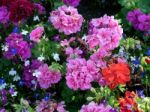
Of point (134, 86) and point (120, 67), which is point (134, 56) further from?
point (120, 67)

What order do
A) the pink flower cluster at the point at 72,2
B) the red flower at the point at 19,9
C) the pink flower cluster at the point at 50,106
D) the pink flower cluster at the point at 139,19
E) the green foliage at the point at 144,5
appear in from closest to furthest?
the pink flower cluster at the point at 50,106, the red flower at the point at 19,9, the pink flower cluster at the point at 139,19, the pink flower cluster at the point at 72,2, the green foliage at the point at 144,5

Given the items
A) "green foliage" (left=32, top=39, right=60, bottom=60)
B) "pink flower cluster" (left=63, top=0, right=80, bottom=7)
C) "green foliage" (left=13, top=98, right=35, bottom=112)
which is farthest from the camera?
"pink flower cluster" (left=63, top=0, right=80, bottom=7)

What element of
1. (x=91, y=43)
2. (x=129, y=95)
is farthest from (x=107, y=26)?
(x=129, y=95)

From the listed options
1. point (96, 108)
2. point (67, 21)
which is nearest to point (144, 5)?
point (67, 21)

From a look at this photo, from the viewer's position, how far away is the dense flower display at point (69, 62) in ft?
12.1

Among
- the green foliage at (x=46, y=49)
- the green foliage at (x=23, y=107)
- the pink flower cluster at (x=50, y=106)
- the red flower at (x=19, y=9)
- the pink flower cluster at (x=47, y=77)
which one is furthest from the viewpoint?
the red flower at (x=19, y=9)

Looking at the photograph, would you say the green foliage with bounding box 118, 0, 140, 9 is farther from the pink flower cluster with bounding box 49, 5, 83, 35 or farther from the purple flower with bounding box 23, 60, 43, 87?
the purple flower with bounding box 23, 60, 43, 87

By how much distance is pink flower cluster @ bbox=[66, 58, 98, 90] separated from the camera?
12.1 ft

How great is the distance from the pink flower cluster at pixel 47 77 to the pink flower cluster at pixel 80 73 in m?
0.19

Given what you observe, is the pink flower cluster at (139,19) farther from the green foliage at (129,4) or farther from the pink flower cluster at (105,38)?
the pink flower cluster at (105,38)

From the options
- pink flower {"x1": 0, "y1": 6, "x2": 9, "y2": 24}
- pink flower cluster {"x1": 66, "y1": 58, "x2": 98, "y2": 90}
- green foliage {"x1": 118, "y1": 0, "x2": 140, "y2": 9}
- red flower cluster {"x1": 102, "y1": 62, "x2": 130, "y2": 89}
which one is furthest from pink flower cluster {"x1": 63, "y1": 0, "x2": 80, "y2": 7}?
red flower cluster {"x1": 102, "y1": 62, "x2": 130, "y2": 89}

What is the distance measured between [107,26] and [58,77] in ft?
2.04

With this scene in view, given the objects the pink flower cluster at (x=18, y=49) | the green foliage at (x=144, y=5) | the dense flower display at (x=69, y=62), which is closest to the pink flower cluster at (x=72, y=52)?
the dense flower display at (x=69, y=62)

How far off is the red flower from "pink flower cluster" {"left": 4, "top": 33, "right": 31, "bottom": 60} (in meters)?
0.24
